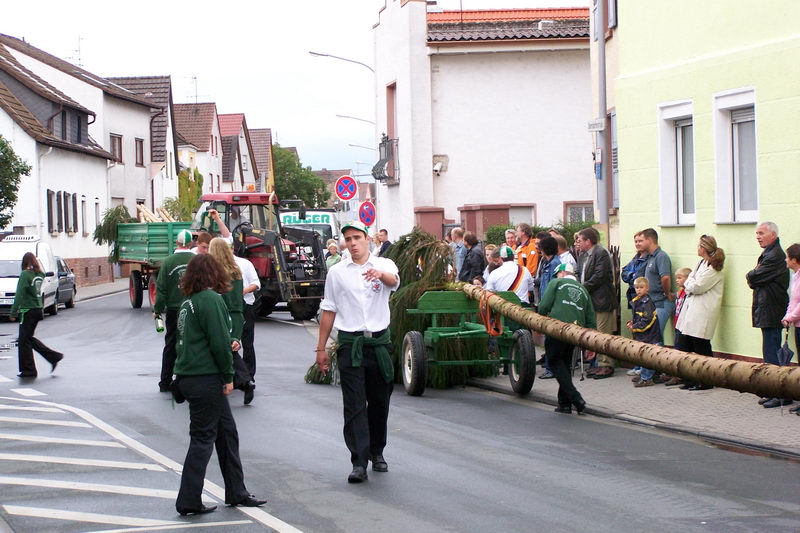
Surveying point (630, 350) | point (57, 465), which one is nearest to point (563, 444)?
point (630, 350)

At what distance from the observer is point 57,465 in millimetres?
8875

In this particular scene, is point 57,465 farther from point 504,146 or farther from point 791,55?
point 504,146

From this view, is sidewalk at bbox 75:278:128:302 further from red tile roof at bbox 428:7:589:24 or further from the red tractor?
red tile roof at bbox 428:7:589:24

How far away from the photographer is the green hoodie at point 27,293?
51.6 ft

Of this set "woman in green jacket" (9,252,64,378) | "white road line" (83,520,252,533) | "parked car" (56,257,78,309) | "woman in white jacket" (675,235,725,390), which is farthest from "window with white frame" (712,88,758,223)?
"parked car" (56,257,78,309)

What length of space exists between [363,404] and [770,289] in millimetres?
5245

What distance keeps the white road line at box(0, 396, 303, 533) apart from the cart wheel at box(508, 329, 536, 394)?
15.0 ft

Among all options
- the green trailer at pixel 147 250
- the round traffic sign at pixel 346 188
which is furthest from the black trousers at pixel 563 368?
the green trailer at pixel 147 250

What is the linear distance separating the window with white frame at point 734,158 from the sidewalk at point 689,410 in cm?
239

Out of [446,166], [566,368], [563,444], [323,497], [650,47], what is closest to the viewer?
[323,497]

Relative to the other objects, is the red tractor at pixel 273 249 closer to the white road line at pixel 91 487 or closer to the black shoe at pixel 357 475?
the white road line at pixel 91 487

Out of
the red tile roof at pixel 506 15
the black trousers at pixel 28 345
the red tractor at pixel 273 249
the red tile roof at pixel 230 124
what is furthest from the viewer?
the red tile roof at pixel 230 124

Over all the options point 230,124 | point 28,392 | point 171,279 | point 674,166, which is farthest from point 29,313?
point 230,124

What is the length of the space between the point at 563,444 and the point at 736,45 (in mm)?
6237
